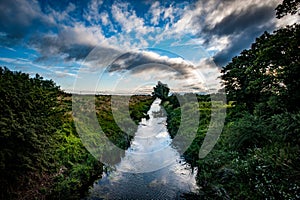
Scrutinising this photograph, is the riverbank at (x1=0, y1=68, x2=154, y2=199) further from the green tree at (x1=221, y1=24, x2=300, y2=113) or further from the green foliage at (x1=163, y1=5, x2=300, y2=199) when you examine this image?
the green tree at (x1=221, y1=24, x2=300, y2=113)

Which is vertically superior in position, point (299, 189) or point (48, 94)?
point (48, 94)

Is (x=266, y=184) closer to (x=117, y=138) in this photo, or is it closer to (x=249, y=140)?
(x=249, y=140)

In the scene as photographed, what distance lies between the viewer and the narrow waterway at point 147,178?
9499 mm

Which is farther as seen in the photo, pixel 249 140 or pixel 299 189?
pixel 249 140

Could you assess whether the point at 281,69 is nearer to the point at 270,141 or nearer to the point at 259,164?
the point at 270,141

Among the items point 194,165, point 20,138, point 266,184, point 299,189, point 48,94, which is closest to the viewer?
point 299,189

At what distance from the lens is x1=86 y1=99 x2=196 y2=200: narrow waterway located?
950 cm

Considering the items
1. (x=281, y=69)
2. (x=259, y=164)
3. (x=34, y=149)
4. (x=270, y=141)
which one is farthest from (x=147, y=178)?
(x=281, y=69)

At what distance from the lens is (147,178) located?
37.2 feet

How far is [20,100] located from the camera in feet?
26.4

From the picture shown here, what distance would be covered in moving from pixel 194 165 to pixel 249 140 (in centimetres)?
512

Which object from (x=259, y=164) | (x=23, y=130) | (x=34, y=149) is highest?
(x=23, y=130)

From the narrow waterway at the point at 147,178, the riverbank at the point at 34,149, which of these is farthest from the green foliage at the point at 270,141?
the riverbank at the point at 34,149

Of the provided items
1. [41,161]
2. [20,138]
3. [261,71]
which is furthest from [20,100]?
[261,71]
